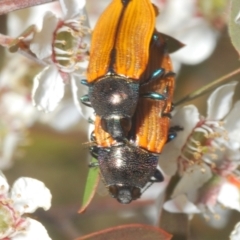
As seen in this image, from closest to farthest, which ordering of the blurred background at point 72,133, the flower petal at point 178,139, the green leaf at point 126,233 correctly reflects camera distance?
the green leaf at point 126,233 → the flower petal at point 178,139 → the blurred background at point 72,133


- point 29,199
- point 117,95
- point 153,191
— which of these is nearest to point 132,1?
point 117,95

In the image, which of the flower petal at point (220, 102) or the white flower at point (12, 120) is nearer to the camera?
the flower petal at point (220, 102)

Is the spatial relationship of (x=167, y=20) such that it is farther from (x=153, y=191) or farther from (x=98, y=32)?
(x=98, y=32)

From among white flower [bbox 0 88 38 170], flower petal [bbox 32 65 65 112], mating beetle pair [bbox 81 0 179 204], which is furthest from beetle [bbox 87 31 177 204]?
white flower [bbox 0 88 38 170]

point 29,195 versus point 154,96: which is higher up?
point 154,96

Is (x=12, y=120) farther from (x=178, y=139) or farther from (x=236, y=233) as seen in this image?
(x=236, y=233)

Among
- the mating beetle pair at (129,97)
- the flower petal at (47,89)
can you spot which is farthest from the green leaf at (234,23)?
the flower petal at (47,89)

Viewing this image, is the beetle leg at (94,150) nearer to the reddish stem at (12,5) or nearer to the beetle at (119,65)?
the beetle at (119,65)

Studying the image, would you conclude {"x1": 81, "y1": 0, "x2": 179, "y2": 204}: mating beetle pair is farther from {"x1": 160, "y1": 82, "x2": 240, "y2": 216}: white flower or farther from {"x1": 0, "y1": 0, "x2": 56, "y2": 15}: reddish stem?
{"x1": 0, "y1": 0, "x2": 56, "y2": 15}: reddish stem

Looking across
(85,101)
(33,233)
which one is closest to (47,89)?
(85,101)
